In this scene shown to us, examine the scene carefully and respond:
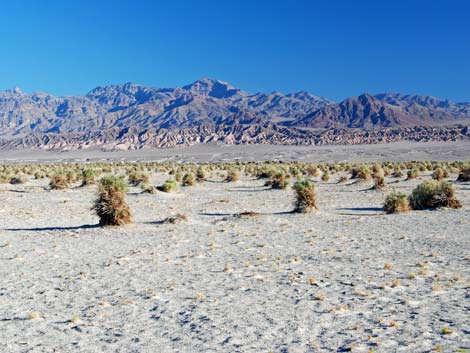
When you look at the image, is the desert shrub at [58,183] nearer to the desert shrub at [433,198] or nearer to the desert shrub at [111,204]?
the desert shrub at [111,204]

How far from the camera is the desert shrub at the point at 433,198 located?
21.3m

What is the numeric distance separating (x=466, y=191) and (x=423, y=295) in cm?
2112

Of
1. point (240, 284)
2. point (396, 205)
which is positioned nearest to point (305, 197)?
point (396, 205)

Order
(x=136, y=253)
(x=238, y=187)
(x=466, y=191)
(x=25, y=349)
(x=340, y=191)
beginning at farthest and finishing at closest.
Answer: (x=238, y=187), (x=340, y=191), (x=466, y=191), (x=136, y=253), (x=25, y=349)

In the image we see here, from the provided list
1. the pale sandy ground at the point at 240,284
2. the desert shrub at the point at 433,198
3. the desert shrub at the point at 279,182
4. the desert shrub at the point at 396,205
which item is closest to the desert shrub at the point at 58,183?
the desert shrub at the point at 279,182

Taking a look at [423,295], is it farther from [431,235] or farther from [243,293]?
[431,235]

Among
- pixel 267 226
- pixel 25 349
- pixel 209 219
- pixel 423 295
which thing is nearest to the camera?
pixel 25 349

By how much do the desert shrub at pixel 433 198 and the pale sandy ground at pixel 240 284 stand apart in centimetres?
106

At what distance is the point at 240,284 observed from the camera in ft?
34.3

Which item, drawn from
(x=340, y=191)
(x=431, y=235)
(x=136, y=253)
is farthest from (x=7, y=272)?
(x=340, y=191)

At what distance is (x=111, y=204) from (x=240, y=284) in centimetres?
897

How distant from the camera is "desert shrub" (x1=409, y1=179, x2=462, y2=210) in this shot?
69.9 ft

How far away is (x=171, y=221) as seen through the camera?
18.8 m

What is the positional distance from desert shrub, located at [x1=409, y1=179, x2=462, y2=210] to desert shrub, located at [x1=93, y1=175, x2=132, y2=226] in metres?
11.6
